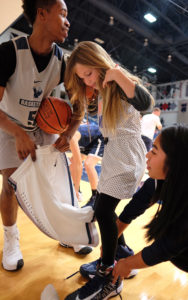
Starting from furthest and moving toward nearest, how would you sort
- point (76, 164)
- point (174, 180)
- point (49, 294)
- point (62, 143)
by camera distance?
1. point (76, 164)
2. point (62, 143)
3. point (49, 294)
4. point (174, 180)

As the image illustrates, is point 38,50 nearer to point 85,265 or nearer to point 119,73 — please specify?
point 119,73

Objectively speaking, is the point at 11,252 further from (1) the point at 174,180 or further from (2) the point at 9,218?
(1) the point at 174,180

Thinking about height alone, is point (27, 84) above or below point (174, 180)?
above

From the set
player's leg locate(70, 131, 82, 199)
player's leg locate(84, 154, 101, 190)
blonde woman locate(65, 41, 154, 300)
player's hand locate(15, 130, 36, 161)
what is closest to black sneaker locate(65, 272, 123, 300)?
blonde woman locate(65, 41, 154, 300)

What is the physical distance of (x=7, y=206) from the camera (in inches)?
61.8

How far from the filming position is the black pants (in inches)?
50.1

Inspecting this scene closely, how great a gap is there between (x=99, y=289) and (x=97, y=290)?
0.04ft

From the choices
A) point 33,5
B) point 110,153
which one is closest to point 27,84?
point 33,5

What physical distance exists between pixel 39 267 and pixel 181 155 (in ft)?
3.80

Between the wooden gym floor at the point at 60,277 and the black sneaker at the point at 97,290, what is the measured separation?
0.09m

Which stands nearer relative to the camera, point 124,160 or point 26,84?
point 124,160

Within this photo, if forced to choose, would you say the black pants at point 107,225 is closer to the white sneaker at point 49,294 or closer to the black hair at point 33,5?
the white sneaker at point 49,294

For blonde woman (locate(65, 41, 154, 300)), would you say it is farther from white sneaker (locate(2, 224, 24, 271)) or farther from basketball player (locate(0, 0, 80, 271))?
white sneaker (locate(2, 224, 24, 271))

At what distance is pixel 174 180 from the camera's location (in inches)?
40.1
